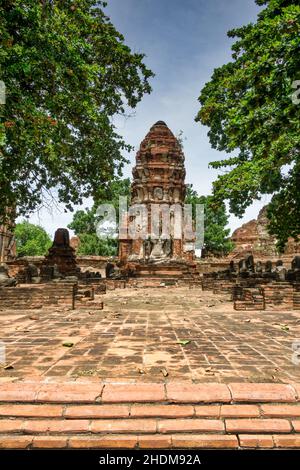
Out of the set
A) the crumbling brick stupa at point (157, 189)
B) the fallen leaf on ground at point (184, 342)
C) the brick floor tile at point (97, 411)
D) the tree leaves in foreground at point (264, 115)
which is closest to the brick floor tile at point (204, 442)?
the brick floor tile at point (97, 411)

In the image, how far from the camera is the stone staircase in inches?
86.3

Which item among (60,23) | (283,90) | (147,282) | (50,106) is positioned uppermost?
(60,23)

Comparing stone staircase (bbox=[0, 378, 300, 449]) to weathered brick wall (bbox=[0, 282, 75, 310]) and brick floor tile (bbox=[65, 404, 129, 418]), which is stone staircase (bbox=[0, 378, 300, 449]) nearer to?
brick floor tile (bbox=[65, 404, 129, 418])

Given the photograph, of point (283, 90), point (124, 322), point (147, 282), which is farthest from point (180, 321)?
point (147, 282)

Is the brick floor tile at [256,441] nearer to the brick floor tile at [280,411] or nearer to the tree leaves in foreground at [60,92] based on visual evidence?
the brick floor tile at [280,411]

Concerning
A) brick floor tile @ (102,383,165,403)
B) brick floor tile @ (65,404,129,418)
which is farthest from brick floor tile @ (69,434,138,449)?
brick floor tile @ (102,383,165,403)

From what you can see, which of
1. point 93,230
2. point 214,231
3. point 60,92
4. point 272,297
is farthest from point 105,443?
point 93,230

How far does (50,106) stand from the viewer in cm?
788

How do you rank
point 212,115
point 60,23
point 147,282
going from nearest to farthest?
point 60,23 → point 212,115 → point 147,282

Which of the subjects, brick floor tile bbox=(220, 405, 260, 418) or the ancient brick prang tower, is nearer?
brick floor tile bbox=(220, 405, 260, 418)

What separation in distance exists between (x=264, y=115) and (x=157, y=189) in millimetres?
19251

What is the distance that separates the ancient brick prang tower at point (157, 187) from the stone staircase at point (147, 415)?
69.6ft

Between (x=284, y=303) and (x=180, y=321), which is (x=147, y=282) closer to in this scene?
(x=284, y=303)
